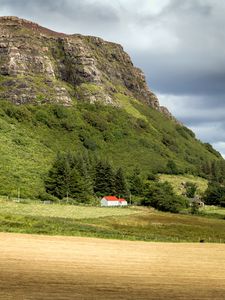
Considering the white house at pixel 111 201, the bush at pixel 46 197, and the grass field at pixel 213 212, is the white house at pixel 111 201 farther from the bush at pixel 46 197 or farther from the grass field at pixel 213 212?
the grass field at pixel 213 212

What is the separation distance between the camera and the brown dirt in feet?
79.5

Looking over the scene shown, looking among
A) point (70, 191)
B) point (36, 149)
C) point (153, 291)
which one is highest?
point (36, 149)

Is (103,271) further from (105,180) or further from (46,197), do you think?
(105,180)

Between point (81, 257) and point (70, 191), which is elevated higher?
point (70, 191)

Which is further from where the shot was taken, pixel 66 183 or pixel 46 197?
pixel 66 183

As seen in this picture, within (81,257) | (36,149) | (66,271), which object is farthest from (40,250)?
(36,149)

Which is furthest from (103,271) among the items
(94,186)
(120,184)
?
(120,184)

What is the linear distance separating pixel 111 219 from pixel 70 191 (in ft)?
180

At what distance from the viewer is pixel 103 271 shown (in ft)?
101

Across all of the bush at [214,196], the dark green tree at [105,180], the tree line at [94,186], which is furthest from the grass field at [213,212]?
the dark green tree at [105,180]

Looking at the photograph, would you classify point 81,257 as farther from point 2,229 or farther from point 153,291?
point 2,229

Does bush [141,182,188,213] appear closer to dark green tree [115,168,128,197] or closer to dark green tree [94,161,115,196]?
dark green tree [115,168,128,197]

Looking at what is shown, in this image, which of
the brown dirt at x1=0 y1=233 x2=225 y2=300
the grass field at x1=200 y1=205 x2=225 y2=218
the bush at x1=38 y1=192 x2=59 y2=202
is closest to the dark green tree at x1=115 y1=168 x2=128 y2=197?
the grass field at x1=200 y1=205 x2=225 y2=218

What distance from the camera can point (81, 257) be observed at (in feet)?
120
